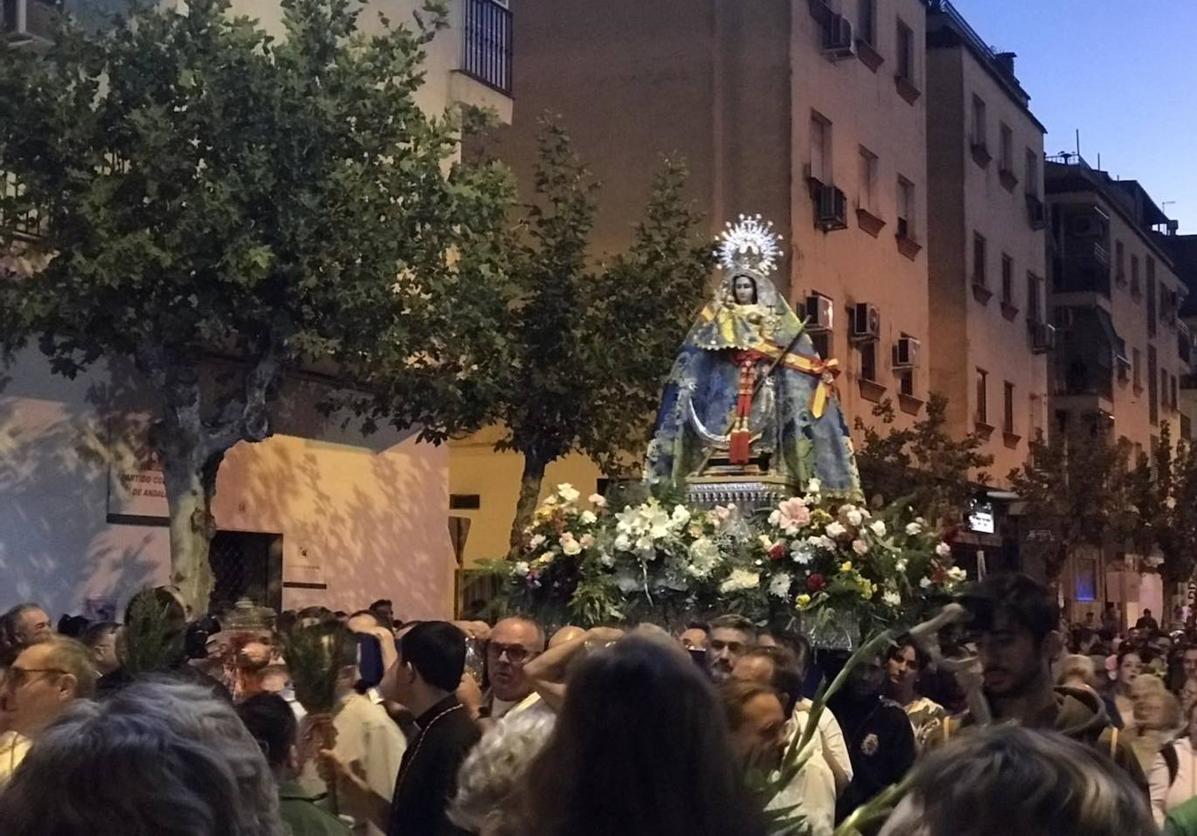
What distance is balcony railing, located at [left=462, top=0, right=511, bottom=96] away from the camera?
2019cm

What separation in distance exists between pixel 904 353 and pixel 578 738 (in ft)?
85.9

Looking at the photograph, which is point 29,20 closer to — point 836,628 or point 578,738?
point 836,628

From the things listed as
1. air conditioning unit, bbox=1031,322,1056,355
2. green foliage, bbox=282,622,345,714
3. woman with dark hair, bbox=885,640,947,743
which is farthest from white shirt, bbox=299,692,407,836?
air conditioning unit, bbox=1031,322,1056,355

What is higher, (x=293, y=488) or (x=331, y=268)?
(x=331, y=268)

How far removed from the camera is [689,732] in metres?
2.87

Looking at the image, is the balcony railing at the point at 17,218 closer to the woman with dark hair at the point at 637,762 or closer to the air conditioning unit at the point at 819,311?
the woman with dark hair at the point at 637,762

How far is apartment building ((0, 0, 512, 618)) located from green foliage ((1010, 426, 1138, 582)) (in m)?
14.3

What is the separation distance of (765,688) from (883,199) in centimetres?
2388

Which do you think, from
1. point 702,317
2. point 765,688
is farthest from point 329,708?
point 702,317

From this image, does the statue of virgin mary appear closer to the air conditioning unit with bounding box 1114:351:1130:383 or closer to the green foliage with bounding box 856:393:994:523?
the green foliage with bounding box 856:393:994:523

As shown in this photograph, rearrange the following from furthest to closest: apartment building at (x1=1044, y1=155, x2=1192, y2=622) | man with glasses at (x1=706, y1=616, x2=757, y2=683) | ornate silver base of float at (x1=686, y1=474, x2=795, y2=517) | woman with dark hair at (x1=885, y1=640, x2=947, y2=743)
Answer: apartment building at (x1=1044, y1=155, x2=1192, y2=622) → ornate silver base of float at (x1=686, y1=474, x2=795, y2=517) → woman with dark hair at (x1=885, y1=640, x2=947, y2=743) → man with glasses at (x1=706, y1=616, x2=757, y2=683)

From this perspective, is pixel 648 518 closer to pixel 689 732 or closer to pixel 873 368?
pixel 689 732

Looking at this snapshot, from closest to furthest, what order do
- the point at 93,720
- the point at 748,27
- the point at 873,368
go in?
1. the point at 93,720
2. the point at 748,27
3. the point at 873,368

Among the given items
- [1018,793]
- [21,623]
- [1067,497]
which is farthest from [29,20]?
[1067,497]
